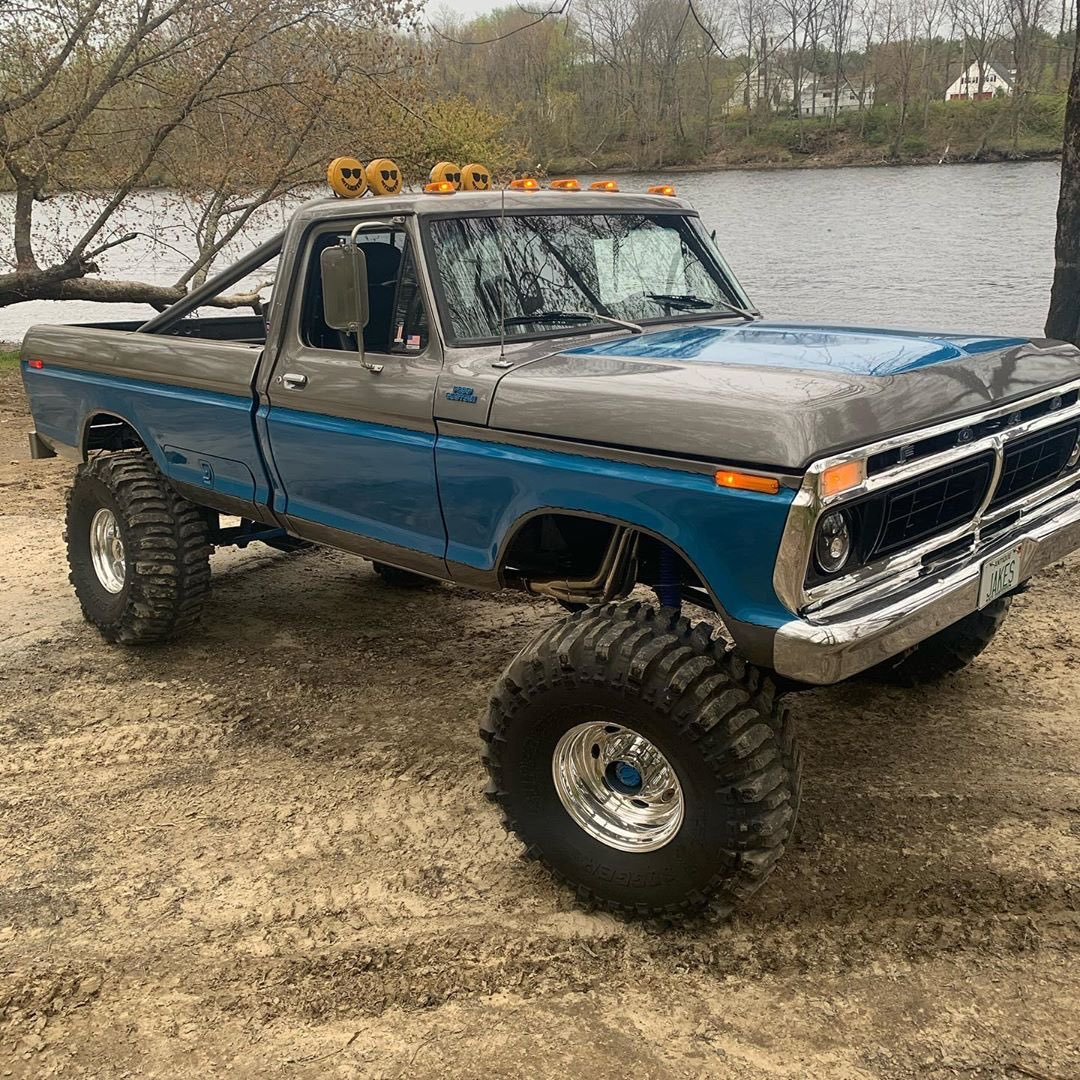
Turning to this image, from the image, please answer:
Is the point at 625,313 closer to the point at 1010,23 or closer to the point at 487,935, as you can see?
the point at 487,935

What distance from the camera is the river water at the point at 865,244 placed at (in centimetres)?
1622

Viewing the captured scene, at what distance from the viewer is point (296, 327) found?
4.30 meters

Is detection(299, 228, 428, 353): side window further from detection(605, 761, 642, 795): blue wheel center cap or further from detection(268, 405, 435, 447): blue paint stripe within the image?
detection(605, 761, 642, 795): blue wheel center cap

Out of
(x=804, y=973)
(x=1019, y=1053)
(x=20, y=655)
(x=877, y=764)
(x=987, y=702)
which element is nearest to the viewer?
(x=1019, y=1053)

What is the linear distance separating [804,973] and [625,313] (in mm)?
2407

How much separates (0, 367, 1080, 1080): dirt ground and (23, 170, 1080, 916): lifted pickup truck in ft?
1.02

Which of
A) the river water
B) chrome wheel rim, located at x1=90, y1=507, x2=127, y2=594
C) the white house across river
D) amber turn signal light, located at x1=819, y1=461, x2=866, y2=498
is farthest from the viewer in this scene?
the white house across river

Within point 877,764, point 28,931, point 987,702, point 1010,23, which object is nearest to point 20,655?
point 28,931

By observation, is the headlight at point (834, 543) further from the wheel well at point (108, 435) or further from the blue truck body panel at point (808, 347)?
the wheel well at point (108, 435)

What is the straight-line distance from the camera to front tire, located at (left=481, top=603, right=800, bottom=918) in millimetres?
2992

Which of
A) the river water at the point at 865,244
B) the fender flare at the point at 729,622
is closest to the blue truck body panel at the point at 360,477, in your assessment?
the fender flare at the point at 729,622

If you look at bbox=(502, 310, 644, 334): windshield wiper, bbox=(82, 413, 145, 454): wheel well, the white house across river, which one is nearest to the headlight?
bbox=(502, 310, 644, 334): windshield wiper

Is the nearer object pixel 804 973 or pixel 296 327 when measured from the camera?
pixel 804 973

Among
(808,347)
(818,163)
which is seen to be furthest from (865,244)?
(808,347)
